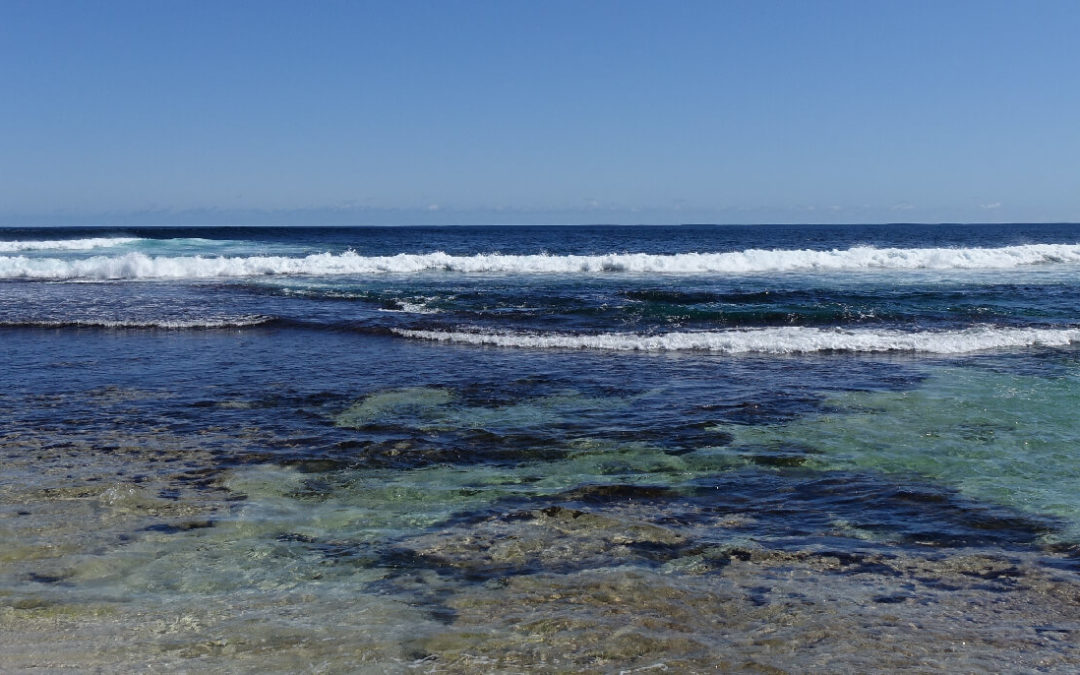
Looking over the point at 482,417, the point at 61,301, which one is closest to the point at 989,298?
the point at 482,417

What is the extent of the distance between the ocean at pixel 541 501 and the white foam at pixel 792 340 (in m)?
0.10

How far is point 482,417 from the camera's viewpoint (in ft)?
33.8

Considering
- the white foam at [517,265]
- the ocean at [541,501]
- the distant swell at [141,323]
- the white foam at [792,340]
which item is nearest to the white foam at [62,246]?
the white foam at [517,265]

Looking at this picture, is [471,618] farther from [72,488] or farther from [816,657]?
[72,488]

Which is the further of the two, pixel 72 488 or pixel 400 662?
pixel 72 488

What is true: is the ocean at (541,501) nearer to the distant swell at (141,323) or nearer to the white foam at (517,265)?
the distant swell at (141,323)

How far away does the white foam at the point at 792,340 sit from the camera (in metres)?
15.7

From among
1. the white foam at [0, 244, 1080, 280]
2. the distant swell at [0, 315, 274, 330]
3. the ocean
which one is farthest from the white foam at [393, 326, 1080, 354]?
the white foam at [0, 244, 1080, 280]

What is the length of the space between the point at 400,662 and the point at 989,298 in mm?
24547

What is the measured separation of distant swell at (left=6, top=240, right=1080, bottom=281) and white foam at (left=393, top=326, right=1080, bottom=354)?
60.2 feet

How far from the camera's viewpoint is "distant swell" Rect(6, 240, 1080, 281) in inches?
1400

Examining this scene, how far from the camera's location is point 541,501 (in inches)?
277

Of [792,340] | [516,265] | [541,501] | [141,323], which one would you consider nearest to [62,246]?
[516,265]

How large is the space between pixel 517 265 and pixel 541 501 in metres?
32.2
